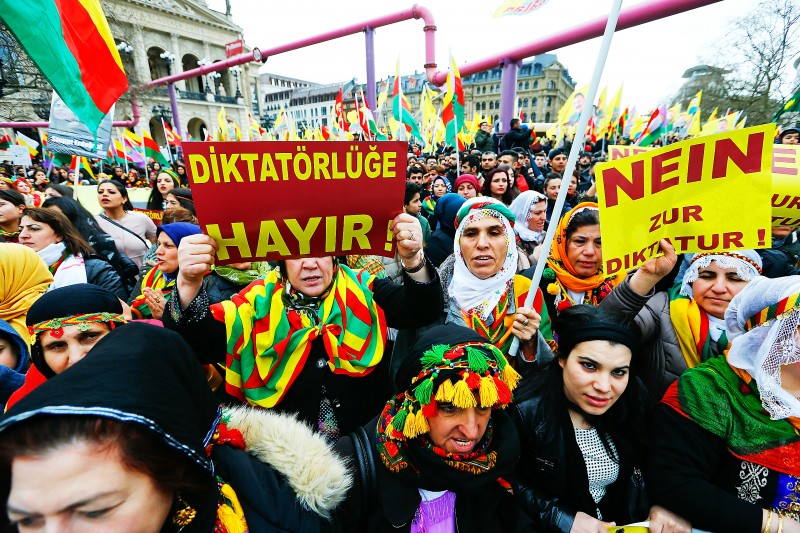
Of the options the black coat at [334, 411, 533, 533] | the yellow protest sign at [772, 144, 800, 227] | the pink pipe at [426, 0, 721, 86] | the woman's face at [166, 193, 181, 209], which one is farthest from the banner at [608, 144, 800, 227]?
the pink pipe at [426, 0, 721, 86]

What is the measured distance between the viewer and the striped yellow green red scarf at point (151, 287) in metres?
2.56

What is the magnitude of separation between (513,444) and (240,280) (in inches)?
86.5

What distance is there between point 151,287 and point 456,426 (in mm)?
2362

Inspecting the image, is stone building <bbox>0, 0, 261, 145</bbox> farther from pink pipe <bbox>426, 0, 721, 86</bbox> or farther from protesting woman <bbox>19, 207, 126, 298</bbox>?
protesting woman <bbox>19, 207, 126, 298</bbox>

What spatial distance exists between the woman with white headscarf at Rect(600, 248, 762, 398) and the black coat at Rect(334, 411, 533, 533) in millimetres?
1106

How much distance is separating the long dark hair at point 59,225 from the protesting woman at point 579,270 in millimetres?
3400

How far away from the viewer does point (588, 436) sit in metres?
1.63

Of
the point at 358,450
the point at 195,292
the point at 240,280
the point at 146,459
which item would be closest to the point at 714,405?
the point at 358,450

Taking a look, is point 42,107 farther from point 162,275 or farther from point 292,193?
point 292,193

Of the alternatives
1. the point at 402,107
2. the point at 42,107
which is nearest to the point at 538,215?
the point at 402,107

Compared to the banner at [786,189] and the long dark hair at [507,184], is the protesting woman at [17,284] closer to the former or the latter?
the banner at [786,189]

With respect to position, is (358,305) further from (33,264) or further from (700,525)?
(33,264)

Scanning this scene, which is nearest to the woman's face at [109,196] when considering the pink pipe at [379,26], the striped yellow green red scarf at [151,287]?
the striped yellow green red scarf at [151,287]

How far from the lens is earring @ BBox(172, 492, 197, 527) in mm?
896
